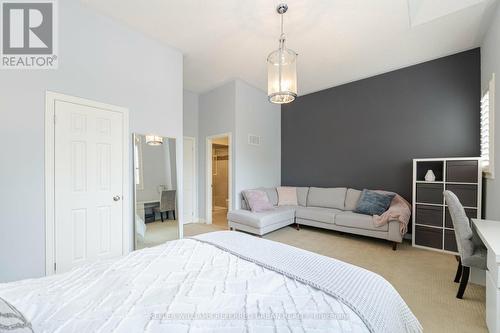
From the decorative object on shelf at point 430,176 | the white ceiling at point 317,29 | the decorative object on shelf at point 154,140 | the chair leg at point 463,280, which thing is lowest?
the chair leg at point 463,280

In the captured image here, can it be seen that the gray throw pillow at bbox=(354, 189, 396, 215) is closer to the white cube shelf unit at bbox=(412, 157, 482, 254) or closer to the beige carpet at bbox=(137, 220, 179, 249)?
the white cube shelf unit at bbox=(412, 157, 482, 254)

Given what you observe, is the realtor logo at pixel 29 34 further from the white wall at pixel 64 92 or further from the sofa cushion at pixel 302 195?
the sofa cushion at pixel 302 195

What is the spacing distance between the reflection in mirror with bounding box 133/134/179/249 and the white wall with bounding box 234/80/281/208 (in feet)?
4.83

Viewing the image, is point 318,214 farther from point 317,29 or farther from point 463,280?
point 317,29

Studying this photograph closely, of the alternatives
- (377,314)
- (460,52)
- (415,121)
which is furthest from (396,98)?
(377,314)

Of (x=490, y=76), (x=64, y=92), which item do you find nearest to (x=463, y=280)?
(x=490, y=76)

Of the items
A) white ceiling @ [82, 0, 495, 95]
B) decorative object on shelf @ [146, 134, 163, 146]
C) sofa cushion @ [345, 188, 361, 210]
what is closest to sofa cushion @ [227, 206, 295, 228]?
sofa cushion @ [345, 188, 361, 210]

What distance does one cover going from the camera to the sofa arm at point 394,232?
3.25 metres

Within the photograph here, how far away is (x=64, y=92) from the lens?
2.34 metres

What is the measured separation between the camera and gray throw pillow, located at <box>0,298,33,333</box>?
24.0 inches

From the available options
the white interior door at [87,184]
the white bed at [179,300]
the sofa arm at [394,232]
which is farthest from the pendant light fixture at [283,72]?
the sofa arm at [394,232]

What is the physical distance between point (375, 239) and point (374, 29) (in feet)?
10.7

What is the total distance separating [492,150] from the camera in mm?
2537

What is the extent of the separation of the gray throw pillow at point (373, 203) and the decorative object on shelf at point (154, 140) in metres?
3.53
